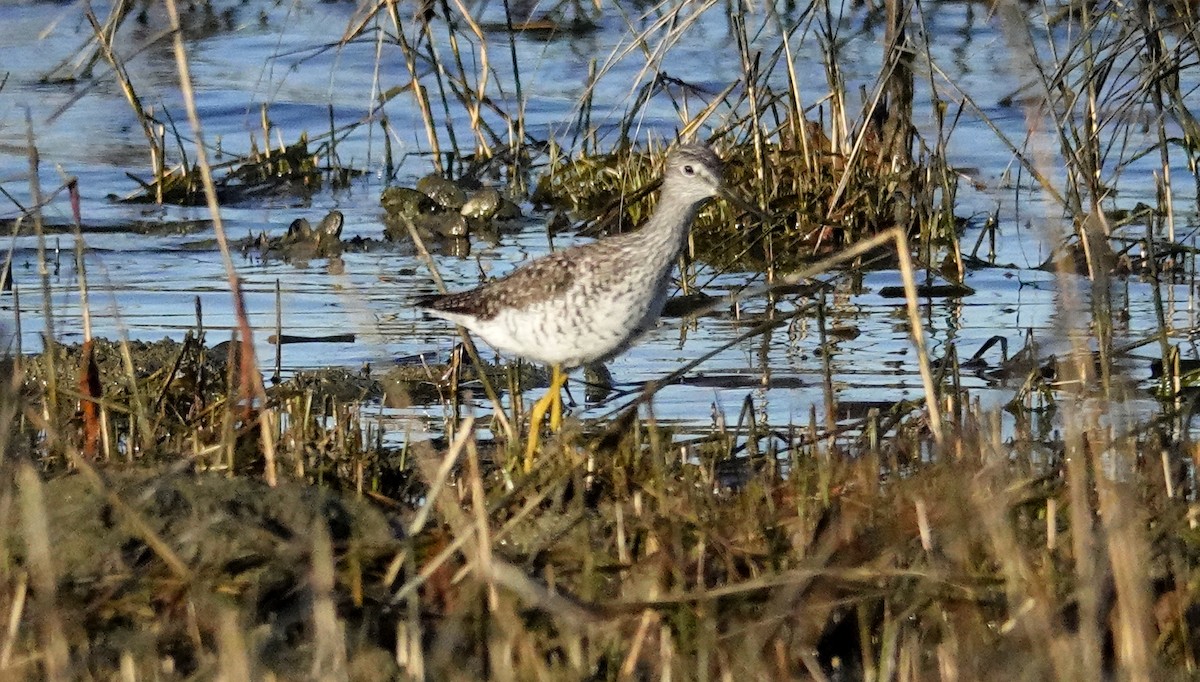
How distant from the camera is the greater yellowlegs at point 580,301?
6.37 m

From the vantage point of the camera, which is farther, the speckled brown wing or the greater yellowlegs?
the speckled brown wing

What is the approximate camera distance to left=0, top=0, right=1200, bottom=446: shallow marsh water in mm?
7426

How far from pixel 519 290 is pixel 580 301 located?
0.33 metres

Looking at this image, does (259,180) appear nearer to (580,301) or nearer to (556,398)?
(556,398)

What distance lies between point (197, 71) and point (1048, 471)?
11.7 metres

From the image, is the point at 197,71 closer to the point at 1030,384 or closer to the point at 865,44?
the point at 865,44

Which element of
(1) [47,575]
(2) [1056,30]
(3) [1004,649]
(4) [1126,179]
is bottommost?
(3) [1004,649]

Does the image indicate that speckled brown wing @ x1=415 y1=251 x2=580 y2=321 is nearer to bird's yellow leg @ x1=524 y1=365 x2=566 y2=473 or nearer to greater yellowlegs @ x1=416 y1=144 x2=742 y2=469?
greater yellowlegs @ x1=416 y1=144 x2=742 y2=469

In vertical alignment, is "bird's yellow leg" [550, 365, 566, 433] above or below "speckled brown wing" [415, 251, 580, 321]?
below

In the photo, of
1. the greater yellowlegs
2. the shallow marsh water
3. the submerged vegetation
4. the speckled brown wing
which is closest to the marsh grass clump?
the shallow marsh water

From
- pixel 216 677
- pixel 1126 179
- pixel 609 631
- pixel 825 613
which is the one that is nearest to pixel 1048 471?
pixel 825 613

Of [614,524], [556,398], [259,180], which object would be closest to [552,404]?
[556,398]

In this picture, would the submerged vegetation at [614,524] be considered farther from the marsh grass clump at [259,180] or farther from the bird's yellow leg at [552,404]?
the marsh grass clump at [259,180]

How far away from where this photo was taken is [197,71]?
1548cm
